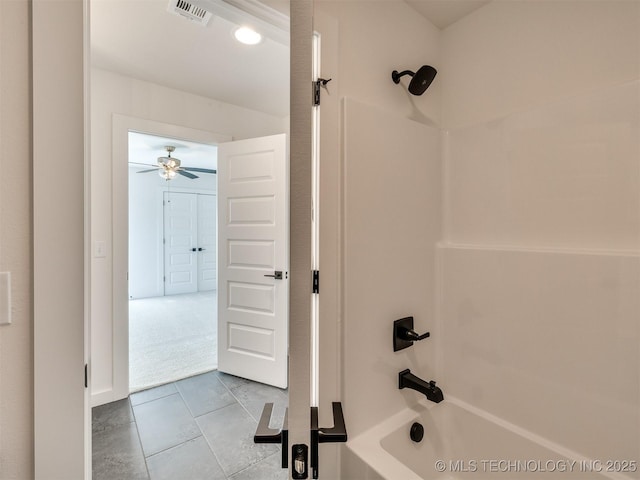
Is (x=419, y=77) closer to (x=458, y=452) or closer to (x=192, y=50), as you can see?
(x=192, y=50)

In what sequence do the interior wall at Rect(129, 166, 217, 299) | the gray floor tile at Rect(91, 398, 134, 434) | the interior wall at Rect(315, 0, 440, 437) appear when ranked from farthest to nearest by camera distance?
the interior wall at Rect(129, 166, 217, 299) < the gray floor tile at Rect(91, 398, 134, 434) < the interior wall at Rect(315, 0, 440, 437)

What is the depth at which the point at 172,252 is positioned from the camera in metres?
6.21

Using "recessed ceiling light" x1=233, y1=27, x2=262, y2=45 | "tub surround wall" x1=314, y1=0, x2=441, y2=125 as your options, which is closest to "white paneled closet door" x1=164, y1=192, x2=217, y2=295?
"recessed ceiling light" x1=233, y1=27, x2=262, y2=45

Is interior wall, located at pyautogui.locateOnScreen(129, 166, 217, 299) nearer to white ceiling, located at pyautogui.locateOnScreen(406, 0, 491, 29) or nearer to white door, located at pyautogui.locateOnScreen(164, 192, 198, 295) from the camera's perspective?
white door, located at pyautogui.locateOnScreen(164, 192, 198, 295)

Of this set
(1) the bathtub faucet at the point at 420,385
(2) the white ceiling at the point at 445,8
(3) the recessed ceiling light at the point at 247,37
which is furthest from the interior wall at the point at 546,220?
(3) the recessed ceiling light at the point at 247,37

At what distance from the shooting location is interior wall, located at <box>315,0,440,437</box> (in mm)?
1215

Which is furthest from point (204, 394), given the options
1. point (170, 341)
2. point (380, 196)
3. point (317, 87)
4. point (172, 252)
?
point (172, 252)

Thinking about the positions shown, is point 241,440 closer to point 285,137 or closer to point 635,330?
point 635,330

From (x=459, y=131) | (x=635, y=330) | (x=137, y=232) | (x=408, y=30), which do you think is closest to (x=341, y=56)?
(x=408, y=30)

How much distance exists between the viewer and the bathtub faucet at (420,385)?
131 centimetres

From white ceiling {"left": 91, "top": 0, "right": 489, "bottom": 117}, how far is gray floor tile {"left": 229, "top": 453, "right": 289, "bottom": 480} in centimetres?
222

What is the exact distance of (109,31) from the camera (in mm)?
1811

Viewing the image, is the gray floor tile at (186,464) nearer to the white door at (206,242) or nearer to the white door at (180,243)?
the white door at (180,243)

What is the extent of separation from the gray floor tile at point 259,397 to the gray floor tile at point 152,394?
517 millimetres
